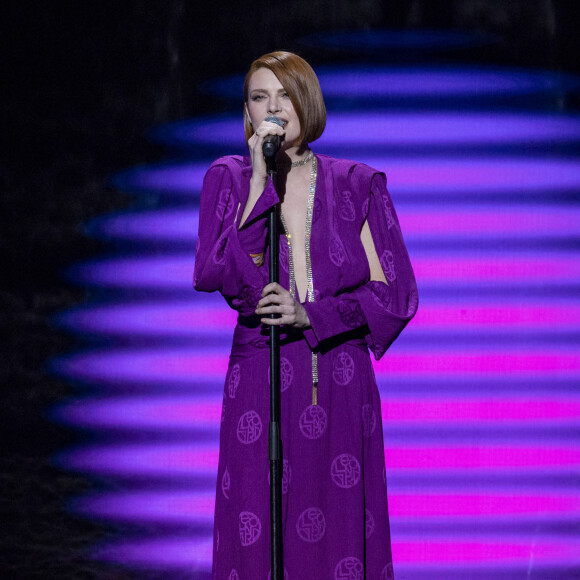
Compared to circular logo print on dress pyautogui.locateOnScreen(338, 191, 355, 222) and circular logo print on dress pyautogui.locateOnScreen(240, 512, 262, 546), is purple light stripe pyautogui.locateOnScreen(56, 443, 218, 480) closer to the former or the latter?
circular logo print on dress pyautogui.locateOnScreen(240, 512, 262, 546)

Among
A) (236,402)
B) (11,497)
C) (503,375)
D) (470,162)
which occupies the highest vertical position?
(470,162)

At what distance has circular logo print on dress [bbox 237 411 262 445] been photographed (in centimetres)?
188

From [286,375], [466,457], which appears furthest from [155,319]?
[286,375]

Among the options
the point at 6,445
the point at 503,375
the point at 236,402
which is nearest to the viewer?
the point at 236,402

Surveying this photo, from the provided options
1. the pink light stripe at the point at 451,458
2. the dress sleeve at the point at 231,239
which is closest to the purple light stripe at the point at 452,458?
the pink light stripe at the point at 451,458

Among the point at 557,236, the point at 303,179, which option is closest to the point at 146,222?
the point at 303,179

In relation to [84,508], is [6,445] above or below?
above

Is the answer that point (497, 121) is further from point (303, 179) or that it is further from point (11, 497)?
point (11, 497)

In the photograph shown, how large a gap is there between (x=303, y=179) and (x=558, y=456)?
1.47 metres

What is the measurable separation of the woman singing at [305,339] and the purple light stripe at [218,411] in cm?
99

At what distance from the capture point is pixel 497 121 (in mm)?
2947

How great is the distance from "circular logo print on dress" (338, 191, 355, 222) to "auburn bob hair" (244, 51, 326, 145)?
151 mm

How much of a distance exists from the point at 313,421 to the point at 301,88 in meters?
0.72

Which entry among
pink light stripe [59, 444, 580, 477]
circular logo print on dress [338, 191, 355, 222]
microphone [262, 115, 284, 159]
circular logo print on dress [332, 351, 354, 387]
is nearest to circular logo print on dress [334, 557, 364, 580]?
circular logo print on dress [332, 351, 354, 387]
